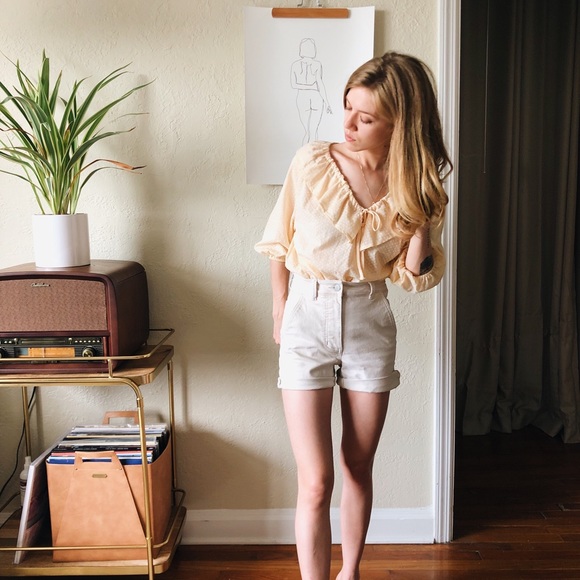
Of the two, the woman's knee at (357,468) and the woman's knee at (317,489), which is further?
the woman's knee at (357,468)

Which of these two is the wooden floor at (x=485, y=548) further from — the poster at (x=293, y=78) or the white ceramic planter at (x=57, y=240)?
the poster at (x=293, y=78)

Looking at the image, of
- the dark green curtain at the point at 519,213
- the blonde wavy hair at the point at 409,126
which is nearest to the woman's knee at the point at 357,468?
the blonde wavy hair at the point at 409,126

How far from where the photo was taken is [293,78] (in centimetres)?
193

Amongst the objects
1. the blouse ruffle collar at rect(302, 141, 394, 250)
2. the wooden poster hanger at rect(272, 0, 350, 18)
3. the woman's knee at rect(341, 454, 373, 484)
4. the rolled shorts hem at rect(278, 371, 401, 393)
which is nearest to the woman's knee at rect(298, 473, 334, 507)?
the woman's knee at rect(341, 454, 373, 484)

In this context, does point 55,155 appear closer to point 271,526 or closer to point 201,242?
point 201,242

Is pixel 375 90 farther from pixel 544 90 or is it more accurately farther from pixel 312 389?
pixel 544 90

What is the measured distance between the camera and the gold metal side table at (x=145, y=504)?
67.0 inches

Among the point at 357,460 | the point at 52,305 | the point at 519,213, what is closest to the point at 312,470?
the point at 357,460

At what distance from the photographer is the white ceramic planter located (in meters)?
1.73

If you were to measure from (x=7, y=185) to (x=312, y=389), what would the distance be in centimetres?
116

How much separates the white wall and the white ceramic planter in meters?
0.25

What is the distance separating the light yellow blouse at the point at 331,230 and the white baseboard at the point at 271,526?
96 centimetres

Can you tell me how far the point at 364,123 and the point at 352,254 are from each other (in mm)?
297

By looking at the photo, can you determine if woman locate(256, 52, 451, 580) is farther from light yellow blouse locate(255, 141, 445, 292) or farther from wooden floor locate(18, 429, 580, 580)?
wooden floor locate(18, 429, 580, 580)
